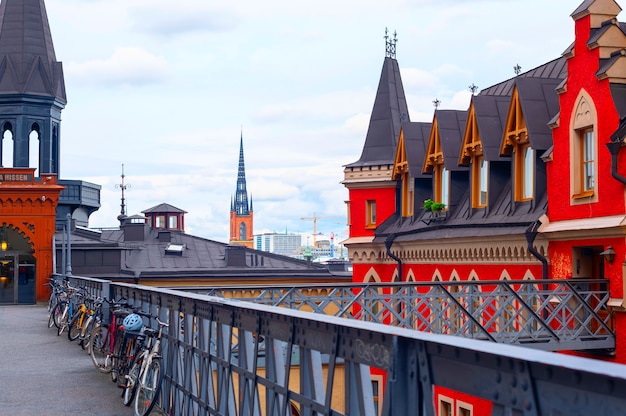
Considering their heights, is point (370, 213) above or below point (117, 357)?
above

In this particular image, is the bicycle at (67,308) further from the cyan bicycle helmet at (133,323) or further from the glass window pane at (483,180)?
the glass window pane at (483,180)

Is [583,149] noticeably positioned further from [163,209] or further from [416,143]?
[163,209]

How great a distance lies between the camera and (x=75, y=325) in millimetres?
21047

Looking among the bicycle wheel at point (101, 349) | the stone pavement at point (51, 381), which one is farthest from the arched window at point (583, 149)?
the stone pavement at point (51, 381)

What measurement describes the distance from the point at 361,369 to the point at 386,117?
3567 centimetres

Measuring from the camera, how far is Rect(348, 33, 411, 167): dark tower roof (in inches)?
1564

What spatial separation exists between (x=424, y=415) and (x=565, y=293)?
1824 centimetres

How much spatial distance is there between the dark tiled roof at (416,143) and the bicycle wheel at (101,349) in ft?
66.3

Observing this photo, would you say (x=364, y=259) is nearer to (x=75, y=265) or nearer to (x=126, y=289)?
(x=75, y=265)

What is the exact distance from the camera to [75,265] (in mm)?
45750

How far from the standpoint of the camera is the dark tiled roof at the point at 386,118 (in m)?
39.7

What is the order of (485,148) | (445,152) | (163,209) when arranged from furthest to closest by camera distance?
(163,209), (445,152), (485,148)

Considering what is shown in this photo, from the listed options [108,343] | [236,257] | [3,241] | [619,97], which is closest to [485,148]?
[619,97]

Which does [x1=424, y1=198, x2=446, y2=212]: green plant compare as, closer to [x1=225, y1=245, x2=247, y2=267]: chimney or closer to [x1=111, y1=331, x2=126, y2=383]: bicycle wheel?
[x1=111, y1=331, x2=126, y2=383]: bicycle wheel
